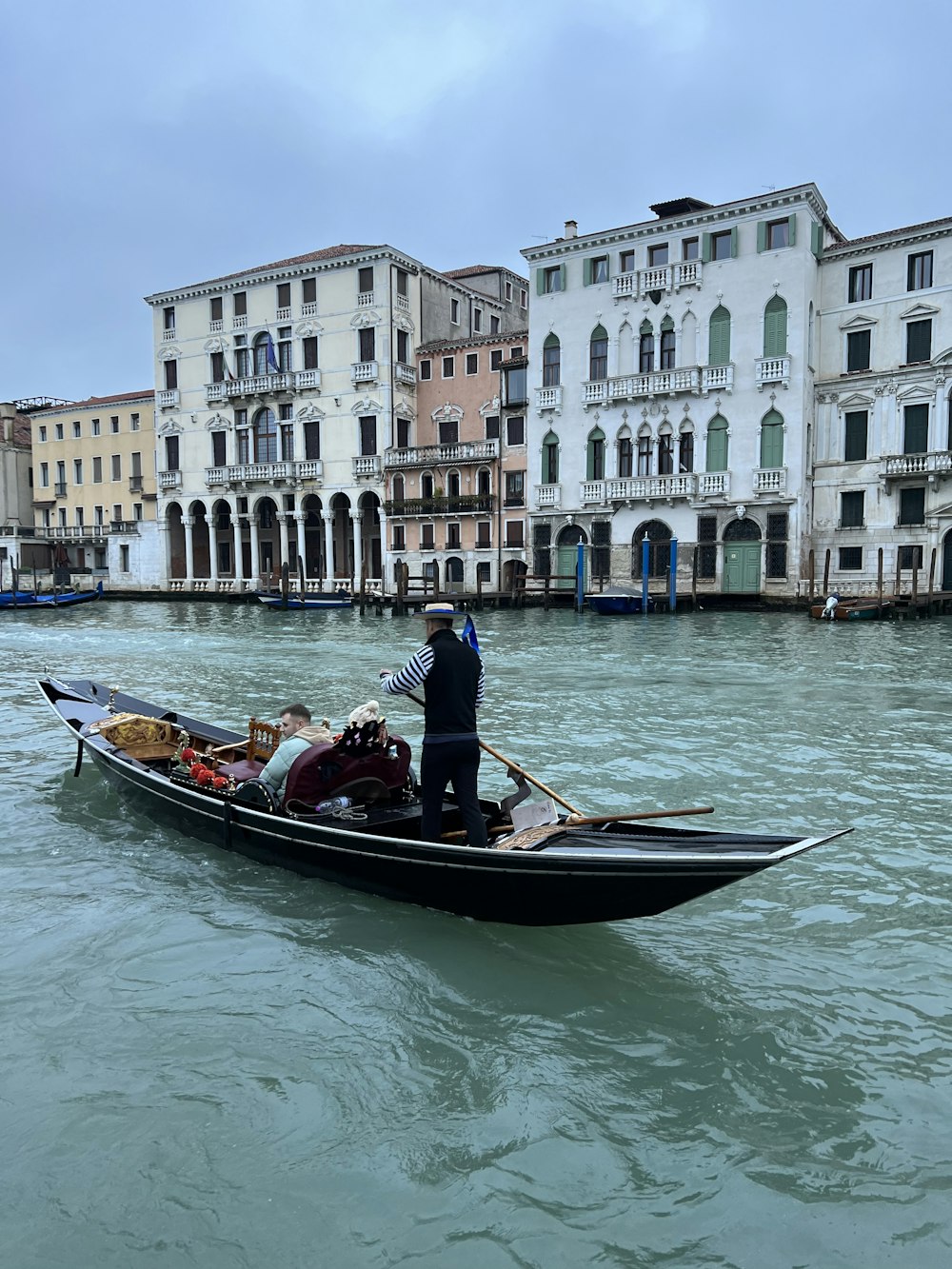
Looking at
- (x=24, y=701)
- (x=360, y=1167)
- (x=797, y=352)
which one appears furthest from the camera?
(x=797, y=352)

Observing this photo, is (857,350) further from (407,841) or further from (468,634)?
(407,841)

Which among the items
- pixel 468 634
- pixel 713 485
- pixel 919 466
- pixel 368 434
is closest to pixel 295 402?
pixel 368 434

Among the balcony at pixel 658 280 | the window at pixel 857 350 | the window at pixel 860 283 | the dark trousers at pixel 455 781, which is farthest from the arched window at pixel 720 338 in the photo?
the dark trousers at pixel 455 781

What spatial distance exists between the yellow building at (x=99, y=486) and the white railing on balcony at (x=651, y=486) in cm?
2198

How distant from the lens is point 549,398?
33281mm

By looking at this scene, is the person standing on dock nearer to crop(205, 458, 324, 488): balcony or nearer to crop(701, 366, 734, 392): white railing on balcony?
crop(701, 366, 734, 392): white railing on balcony

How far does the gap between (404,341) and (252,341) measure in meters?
6.83

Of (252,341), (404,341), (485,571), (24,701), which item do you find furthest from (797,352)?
(24,701)

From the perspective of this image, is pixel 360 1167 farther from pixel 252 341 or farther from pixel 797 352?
pixel 252 341

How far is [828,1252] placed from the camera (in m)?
2.65

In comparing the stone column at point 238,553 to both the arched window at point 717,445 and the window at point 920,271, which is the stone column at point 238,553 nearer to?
the arched window at point 717,445

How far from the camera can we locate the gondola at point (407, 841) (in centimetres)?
398

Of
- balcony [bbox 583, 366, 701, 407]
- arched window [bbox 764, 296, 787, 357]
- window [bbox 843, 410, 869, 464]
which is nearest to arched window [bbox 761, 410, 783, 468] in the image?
arched window [bbox 764, 296, 787, 357]

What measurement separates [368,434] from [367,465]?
3.89 ft
